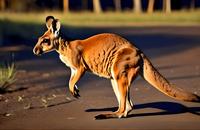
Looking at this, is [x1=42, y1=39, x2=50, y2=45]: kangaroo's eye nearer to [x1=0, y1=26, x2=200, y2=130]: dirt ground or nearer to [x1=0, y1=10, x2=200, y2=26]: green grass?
[x1=0, y1=26, x2=200, y2=130]: dirt ground

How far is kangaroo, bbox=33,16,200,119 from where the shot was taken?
10.1 metres

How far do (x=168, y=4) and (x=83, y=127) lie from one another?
193 ft

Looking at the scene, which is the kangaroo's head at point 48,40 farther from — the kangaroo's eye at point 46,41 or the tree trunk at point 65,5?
the tree trunk at point 65,5

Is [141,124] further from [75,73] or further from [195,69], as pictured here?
[195,69]

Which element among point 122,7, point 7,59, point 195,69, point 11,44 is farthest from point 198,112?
point 122,7

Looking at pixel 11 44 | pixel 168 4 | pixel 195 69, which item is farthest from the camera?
pixel 168 4

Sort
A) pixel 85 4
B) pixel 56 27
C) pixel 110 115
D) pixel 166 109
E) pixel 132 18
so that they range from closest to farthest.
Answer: pixel 110 115 → pixel 56 27 → pixel 166 109 → pixel 132 18 → pixel 85 4

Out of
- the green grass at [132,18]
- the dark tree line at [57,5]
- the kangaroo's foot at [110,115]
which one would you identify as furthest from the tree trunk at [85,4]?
the kangaroo's foot at [110,115]

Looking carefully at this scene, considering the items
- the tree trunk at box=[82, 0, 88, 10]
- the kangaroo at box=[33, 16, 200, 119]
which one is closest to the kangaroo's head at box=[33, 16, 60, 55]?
the kangaroo at box=[33, 16, 200, 119]

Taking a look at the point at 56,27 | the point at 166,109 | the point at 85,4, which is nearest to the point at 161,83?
the point at 166,109

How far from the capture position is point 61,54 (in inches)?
421

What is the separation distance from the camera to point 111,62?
1028 centimetres

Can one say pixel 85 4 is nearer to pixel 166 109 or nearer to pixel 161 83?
pixel 166 109

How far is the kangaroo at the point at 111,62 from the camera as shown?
1010 centimetres
